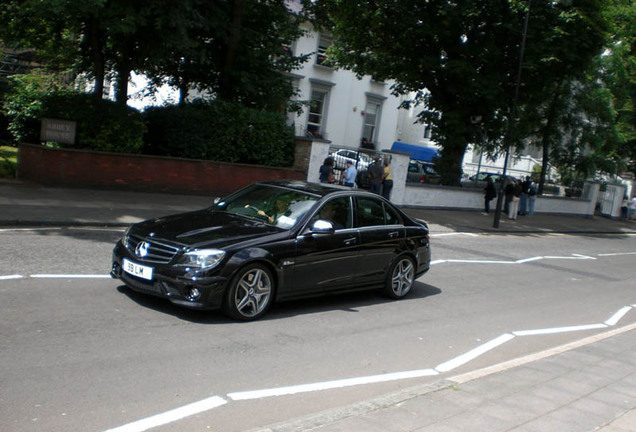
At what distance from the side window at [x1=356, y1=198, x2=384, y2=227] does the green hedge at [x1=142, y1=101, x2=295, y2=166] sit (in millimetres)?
10790

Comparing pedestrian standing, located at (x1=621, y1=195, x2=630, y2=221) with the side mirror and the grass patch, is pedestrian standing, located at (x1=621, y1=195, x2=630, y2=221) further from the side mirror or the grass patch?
the side mirror

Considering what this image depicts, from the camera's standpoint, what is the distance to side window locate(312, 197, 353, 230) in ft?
25.9

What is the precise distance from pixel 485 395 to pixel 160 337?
3026mm

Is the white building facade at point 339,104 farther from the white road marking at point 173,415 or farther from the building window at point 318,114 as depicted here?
the white road marking at point 173,415

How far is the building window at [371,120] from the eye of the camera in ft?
134

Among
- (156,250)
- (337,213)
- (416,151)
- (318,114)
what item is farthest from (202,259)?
(416,151)

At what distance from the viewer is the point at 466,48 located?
23.8 metres

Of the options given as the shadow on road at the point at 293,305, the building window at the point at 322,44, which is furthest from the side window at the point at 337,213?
the building window at the point at 322,44

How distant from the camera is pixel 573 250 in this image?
19.2m

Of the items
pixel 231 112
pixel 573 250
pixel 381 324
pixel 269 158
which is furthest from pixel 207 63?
pixel 381 324

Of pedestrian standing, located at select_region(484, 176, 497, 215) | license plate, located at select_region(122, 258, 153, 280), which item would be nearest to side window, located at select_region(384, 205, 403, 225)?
license plate, located at select_region(122, 258, 153, 280)

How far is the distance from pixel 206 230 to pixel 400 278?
10.7ft

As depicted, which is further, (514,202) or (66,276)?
(514,202)

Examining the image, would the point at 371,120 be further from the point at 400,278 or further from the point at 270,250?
the point at 270,250
